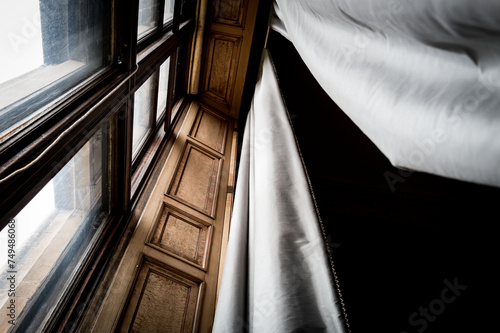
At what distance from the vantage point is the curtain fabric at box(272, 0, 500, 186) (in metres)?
0.22

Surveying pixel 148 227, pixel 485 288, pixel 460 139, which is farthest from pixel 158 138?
pixel 485 288

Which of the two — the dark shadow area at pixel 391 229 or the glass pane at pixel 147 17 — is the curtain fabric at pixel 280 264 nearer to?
the glass pane at pixel 147 17

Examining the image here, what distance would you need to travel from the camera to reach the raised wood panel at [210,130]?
7.09 ft

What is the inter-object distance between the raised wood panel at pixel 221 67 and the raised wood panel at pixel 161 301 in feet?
6.47

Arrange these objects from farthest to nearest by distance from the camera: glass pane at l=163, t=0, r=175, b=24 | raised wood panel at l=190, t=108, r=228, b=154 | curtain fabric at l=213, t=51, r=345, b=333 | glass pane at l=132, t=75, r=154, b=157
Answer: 1. raised wood panel at l=190, t=108, r=228, b=154
2. glass pane at l=163, t=0, r=175, b=24
3. glass pane at l=132, t=75, r=154, b=157
4. curtain fabric at l=213, t=51, r=345, b=333

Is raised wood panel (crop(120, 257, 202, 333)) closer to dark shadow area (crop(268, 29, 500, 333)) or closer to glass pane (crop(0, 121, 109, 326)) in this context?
glass pane (crop(0, 121, 109, 326))

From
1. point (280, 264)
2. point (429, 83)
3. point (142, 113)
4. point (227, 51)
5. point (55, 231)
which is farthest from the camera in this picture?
point (227, 51)

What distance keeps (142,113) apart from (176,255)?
80 cm

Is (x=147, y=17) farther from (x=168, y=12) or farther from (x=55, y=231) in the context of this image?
(x=55, y=231)

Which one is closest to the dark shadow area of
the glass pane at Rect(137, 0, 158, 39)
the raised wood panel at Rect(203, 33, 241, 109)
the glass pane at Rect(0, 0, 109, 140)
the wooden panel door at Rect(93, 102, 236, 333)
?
the raised wood panel at Rect(203, 33, 241, 109)

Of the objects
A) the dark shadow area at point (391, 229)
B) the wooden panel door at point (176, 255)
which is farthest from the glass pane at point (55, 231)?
the dark shadow area at point (391, 229)

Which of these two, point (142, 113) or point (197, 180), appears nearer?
point (142, 113)

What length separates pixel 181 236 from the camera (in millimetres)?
1289

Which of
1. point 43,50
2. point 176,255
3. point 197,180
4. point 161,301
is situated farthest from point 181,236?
point 43,50
